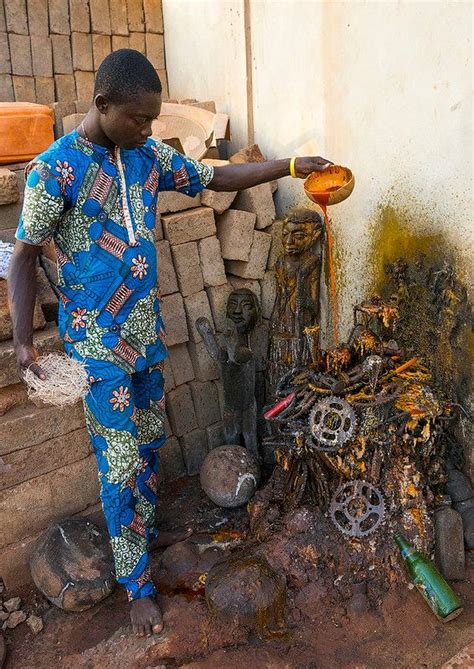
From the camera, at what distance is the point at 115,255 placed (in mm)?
2695

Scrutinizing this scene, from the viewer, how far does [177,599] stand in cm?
324

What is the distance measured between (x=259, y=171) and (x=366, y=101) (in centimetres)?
107

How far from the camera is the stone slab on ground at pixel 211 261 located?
14.2 feet

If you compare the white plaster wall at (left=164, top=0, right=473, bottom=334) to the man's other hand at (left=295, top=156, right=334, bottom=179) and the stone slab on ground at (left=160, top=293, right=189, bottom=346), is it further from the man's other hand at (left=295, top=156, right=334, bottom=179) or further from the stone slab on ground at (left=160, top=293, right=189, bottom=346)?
the stone slab on ground at (left=160, top=293, right=189, bottom=346)

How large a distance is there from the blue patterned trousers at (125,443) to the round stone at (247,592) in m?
0.39

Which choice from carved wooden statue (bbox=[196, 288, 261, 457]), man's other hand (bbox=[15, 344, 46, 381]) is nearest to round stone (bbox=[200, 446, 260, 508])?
carved wooden statue (bbox=[196, 288, 261, 457])

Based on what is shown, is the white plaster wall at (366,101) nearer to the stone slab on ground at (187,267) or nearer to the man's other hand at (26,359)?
the stone slab on ground at (187,267)

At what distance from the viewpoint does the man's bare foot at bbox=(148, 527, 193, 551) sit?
3.66 m

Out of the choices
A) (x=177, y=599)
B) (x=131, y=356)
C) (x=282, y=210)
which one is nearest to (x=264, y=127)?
(x=282, y=210)

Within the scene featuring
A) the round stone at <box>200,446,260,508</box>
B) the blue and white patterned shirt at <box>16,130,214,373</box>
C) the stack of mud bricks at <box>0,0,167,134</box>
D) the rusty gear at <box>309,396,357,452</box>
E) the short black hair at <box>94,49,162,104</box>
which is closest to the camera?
the short black hair at <box>94,49,162,104</box>

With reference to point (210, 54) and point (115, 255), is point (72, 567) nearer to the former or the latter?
point (115, 255)

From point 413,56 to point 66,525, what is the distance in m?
3.31

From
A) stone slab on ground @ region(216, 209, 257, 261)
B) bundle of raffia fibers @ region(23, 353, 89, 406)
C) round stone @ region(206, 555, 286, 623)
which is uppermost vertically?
stone slab on ground @ region(216, 209, 257, 261)

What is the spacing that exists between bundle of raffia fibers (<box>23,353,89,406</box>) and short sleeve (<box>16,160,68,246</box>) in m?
0.56
